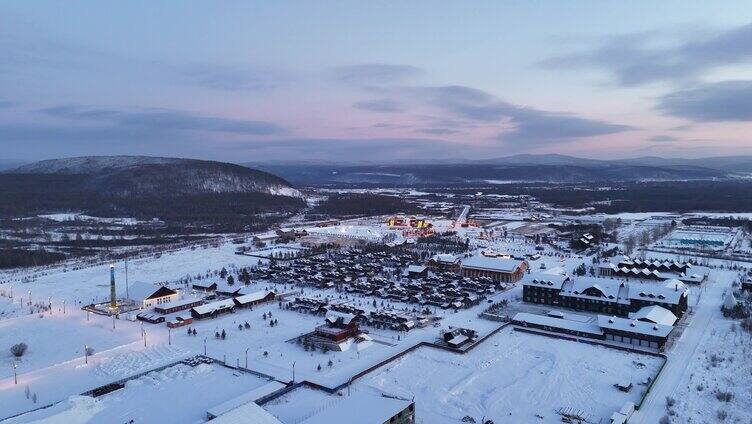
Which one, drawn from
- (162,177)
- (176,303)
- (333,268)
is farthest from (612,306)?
(162,177)

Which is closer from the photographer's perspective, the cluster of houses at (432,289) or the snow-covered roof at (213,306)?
the snow-covered roof at (213,306)

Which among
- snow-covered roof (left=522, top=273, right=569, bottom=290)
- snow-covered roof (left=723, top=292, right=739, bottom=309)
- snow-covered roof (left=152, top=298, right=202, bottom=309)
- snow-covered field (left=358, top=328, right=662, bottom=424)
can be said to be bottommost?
snow-covered roof (left=152, top=298, right=202, bottom=309)

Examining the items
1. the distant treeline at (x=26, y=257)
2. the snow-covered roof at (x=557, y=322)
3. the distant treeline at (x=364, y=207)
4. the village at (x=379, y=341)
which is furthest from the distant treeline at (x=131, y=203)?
the snow-covered roof at (x=557, y=322)

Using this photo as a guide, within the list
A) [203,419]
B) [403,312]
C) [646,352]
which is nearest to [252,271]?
[403,312]

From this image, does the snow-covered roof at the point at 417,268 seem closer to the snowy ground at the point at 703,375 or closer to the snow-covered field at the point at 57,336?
the snowy ground at the point at 703,375

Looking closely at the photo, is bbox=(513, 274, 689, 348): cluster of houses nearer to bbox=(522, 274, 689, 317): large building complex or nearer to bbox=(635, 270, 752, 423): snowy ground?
bbox=(522, 274, 689, 317): large building complex

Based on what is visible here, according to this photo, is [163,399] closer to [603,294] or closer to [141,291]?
[141,291]

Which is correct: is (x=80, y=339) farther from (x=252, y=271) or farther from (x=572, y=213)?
(x=572, y=213)

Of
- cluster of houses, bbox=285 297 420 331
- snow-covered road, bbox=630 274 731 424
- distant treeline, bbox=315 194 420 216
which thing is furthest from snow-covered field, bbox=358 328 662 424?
distant treeline, bbox=315 194 420 216
